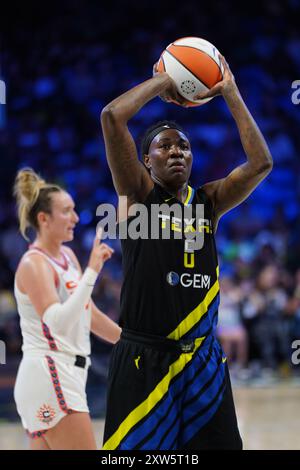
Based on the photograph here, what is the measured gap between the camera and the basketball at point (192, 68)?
3227mm

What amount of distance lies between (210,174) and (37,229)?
24.5ft

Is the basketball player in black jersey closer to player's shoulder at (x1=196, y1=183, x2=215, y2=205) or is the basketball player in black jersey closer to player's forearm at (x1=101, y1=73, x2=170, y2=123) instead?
player's forearm at (x1=101, y1=73, x2=170, y2=123)

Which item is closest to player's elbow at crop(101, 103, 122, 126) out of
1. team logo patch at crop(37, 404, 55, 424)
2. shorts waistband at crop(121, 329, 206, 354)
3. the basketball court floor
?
shorts waistband at crop(121, 329, 206, 354)

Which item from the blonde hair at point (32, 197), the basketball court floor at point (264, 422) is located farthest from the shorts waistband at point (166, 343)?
the basketball court floor at point (264, 422)

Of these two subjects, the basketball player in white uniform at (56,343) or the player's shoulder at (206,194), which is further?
the basketball player in white uniform at (56,343)

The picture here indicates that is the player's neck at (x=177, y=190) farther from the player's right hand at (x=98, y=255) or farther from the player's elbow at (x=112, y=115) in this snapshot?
the player's right hand at (x=98, y=255)

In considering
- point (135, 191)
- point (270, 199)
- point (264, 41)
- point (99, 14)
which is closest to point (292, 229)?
point (270, 199)

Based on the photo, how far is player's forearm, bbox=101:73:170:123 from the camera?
292cm

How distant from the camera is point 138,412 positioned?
2934 millimetres

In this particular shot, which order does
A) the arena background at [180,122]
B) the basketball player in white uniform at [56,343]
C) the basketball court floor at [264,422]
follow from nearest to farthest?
1. the basketball player in white uniform at [56,343]
2. the basketball court floor at [264,422]
3. the arena background at [180,122]

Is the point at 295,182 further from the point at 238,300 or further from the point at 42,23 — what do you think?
the point at 42,23

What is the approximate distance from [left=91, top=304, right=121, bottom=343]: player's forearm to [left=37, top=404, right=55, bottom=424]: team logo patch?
54 centimetres

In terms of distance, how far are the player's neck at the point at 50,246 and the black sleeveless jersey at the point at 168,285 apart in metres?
1.30

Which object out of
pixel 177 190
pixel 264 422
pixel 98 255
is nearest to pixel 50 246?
pixel 98 255
